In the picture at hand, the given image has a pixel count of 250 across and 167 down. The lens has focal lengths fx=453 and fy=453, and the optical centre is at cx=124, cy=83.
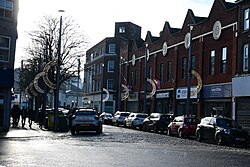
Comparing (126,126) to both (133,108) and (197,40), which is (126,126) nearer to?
(197,40)

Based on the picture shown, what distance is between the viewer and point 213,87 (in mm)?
37781

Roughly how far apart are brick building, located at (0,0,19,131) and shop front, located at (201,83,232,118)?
1669 cm

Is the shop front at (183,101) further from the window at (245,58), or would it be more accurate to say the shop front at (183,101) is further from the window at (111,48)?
the window at (111,48)

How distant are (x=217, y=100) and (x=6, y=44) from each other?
17663mm

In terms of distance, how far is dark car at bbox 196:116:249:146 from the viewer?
24.2 meters

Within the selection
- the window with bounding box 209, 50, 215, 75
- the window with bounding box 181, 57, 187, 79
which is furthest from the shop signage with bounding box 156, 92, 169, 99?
the window with bounding box 209, 50, 215, 75

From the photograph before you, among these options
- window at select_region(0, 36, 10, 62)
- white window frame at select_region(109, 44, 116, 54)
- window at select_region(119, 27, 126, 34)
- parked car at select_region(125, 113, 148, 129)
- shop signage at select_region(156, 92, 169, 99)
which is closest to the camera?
window at select_region(0, 36, 10, 62)

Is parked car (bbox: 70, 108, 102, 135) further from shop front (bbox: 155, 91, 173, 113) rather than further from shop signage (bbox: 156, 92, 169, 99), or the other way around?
shop signage (bbox: 156, 92, 169, 99)

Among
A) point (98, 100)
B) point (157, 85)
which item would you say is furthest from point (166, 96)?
point (98, 100)

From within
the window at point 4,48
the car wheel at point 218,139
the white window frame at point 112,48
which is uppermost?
the white window frame at point 112,48

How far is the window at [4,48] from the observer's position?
94.2ft

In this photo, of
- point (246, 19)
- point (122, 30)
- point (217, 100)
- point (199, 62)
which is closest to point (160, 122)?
point (217, 100)

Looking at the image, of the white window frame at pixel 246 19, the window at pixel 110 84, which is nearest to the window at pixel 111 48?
the window at pixel 110 84

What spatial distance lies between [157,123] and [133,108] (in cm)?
2554
